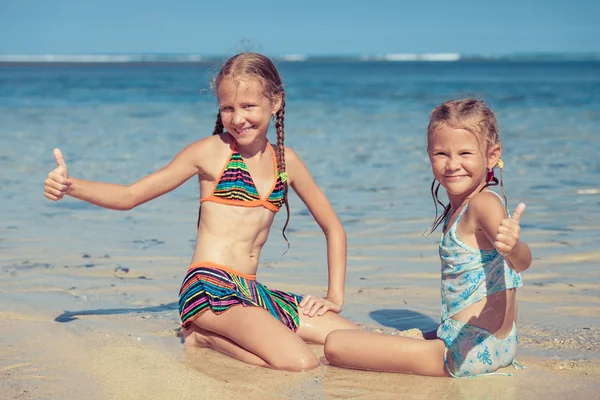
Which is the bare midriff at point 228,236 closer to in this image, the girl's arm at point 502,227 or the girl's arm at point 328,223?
the girl's arm at point 328,223

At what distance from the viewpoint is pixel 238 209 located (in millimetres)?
3838

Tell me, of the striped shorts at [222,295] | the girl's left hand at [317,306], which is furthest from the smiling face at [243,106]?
the girl's left hand at [317,306]

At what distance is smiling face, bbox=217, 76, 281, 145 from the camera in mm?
3770

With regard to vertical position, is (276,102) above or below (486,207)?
above

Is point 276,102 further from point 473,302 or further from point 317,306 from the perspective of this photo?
point 473,302

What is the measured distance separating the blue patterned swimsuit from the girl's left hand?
686 millimetres

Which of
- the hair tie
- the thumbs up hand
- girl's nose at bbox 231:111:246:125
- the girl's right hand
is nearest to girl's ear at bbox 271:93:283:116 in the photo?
girl's nose at bbox 231:111:246:125

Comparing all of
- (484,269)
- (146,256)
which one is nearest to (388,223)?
(146,256)

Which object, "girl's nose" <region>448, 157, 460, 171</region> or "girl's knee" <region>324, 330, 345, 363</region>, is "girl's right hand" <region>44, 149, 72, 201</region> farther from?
"girl's nose" <region>448, 157, 460, 171</region>

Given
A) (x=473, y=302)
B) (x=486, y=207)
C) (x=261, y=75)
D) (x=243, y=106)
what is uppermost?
(x=261, y=75)

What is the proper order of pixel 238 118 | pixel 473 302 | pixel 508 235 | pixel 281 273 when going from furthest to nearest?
pixel 281 273 < pixel 238 118 < pixel 473 302 < pixel 508 235

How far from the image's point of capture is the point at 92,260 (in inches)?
203

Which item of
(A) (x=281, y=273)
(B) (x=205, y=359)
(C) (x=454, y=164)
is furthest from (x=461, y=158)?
(A) (x=281, y=273)

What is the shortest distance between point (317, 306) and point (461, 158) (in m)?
1.05
